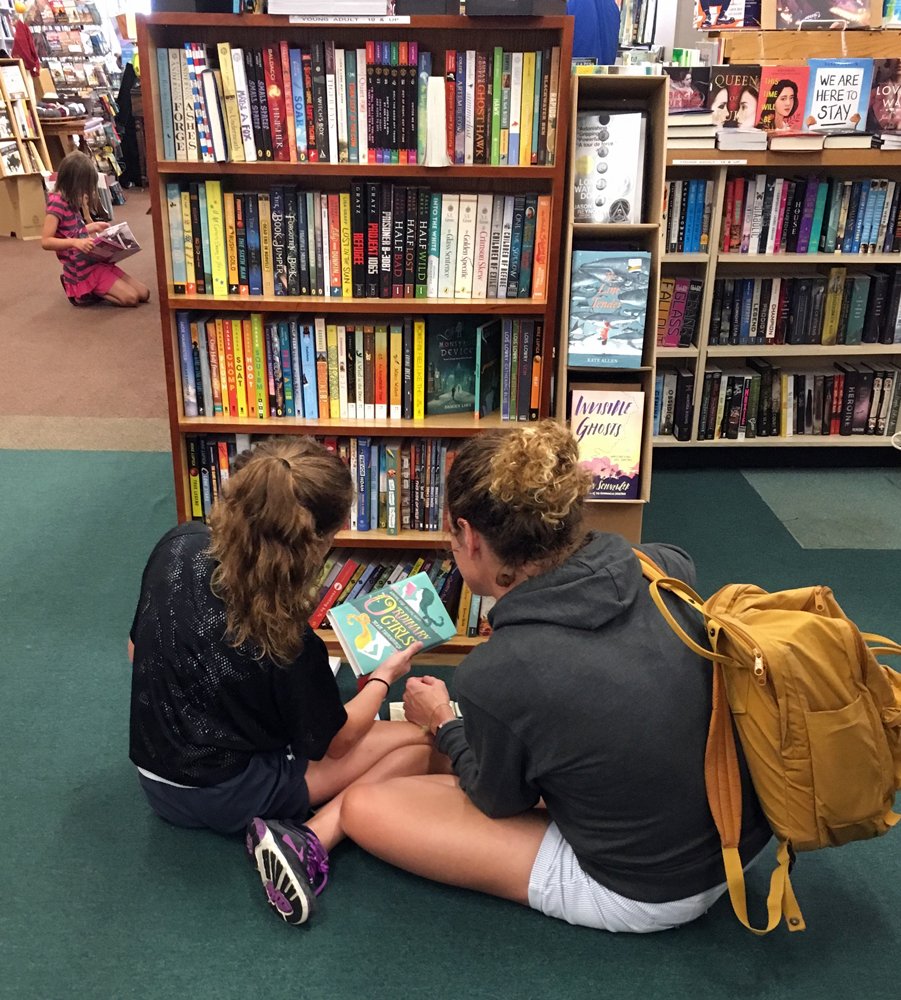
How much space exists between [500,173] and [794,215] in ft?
5.93

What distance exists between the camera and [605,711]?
1.49 metres

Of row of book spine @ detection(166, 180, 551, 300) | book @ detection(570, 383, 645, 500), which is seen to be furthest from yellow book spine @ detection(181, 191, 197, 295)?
book @ detection(570, 383, 645, 500)

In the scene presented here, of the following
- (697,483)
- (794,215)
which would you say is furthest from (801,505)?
(794,215)

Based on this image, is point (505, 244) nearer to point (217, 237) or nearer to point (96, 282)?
point (217, 237)

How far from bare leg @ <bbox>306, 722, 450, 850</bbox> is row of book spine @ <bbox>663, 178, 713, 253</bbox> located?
223 centimetres

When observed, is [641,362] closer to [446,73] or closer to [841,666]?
[446,73]

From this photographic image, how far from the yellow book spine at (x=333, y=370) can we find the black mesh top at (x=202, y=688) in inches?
30.2

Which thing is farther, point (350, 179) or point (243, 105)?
point (350, 179)

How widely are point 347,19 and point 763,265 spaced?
2.27m

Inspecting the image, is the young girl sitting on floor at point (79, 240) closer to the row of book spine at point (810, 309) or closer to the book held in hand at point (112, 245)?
the book held in hand at point (112, 245)

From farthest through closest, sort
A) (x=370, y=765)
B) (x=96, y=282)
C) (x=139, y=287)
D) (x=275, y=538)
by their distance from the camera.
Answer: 1. (x=139, y=287)
2. (x=96, y=282)
3. (x=370, y=765)
4. (x=275, y=538)

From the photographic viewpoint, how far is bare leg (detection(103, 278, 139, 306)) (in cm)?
606

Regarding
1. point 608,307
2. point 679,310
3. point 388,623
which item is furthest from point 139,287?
point 388,623

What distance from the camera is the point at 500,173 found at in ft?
7.45
